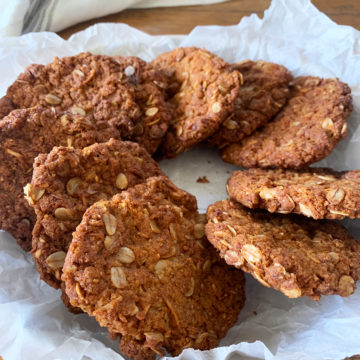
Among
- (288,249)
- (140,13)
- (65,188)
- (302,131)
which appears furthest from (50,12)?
(288,249)

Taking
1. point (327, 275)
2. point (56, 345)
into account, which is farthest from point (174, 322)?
point (327, 275)

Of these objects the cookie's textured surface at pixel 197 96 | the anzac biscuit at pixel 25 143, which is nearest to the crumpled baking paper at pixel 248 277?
the anzac biscuit at pixel 25 143

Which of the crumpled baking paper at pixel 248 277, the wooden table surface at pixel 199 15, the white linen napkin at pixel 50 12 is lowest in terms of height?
the crumpled baking paper at pixel 248 277

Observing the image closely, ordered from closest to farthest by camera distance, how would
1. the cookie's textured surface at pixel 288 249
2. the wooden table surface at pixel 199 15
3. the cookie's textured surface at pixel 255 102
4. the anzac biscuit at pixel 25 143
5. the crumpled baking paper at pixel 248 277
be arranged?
the cookie's textured surface at pixel 288 249
the crumpled baking paper at pixel 248 277
the anzac biscuit at pixel 25 143
the cookie's textured surface at pixel 255 102
the wooden table surface at pixel 199 15

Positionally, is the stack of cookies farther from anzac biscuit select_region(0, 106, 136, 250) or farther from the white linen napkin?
the white linen napkin

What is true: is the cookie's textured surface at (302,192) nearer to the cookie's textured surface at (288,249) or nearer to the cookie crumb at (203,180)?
the cookie's textured surface at (288,249)

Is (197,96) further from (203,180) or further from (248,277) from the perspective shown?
(248,277)

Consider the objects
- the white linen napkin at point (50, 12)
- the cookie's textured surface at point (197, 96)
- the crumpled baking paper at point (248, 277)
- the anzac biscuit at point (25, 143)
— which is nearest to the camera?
the crumpled baking paper at point (248, 277)

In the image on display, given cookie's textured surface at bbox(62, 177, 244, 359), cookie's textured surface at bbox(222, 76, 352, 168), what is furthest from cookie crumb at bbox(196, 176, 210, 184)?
cookie's textured surface at bbox(62, 177, 244, 359)
